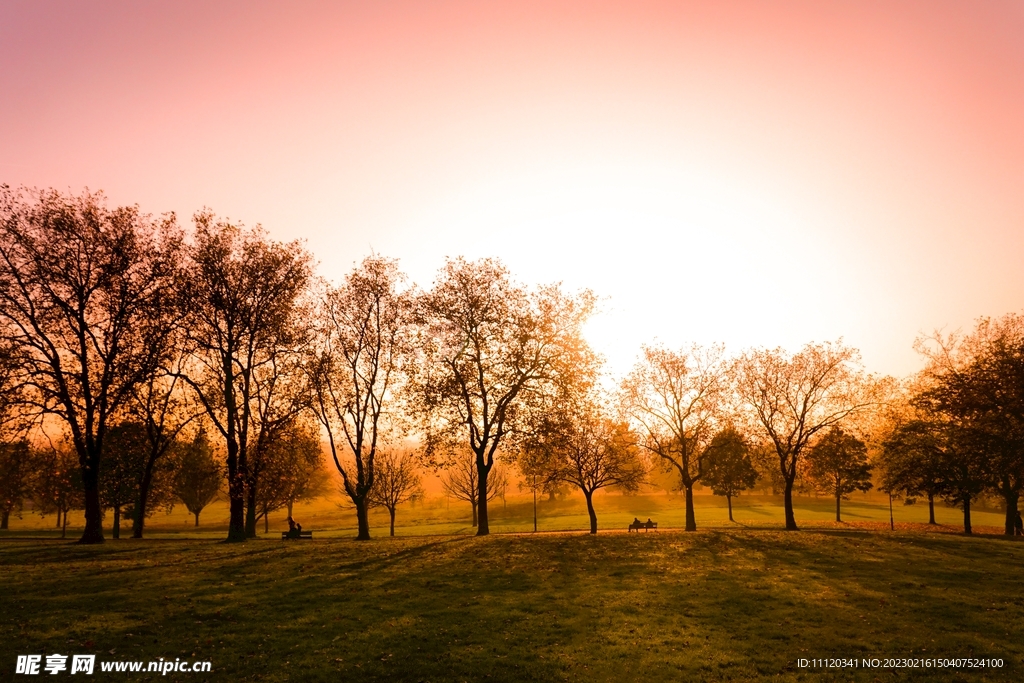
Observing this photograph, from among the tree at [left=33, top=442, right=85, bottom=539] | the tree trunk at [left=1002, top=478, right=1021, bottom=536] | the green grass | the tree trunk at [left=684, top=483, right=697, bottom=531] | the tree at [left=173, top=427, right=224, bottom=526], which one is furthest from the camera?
the tree at [left=173, top=427, right=224, bottom=526]

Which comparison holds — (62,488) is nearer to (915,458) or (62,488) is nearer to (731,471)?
(731,471)

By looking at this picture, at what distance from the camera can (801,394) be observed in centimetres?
5738

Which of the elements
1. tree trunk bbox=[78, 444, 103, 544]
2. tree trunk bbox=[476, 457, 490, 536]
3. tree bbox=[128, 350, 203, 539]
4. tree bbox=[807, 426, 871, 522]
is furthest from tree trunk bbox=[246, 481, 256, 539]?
tree bbox=[807, 426, 871, 522]

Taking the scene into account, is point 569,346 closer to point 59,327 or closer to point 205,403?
point 205,403

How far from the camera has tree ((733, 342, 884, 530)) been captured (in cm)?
5616

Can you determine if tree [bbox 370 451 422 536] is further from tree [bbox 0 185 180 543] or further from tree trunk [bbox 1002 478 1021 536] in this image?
tree trunk [bbox 1002 478 1021 536]

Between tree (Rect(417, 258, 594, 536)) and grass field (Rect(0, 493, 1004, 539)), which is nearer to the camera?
tree (Rect(417, 258, 594, 536))

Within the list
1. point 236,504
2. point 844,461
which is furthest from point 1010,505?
point 236,504

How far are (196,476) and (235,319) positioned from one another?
4848cm

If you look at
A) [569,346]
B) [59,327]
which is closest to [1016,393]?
[569,346]

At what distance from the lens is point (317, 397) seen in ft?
146

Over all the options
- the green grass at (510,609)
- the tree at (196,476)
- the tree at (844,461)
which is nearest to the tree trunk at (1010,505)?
the tree at (844,461)

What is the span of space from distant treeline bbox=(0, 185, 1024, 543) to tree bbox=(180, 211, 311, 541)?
16 cm

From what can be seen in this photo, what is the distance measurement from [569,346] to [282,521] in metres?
81.7
